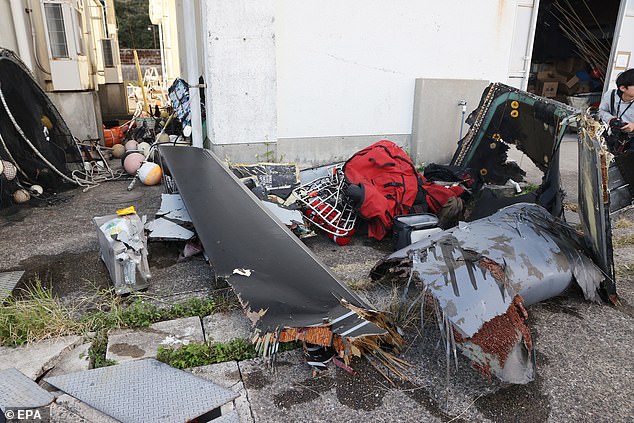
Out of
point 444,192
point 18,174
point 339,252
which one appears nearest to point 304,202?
point 339,252

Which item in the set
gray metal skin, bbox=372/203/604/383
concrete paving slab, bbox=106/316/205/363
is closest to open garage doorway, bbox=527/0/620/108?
gray metal skin, bbox=372/203/604/383

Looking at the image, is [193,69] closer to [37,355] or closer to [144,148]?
[144,148]

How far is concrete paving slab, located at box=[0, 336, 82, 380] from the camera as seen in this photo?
2.17 metres

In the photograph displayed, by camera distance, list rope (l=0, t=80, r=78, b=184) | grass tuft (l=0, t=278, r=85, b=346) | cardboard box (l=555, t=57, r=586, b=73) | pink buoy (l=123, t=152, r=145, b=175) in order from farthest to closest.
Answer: cardboard box (l=555, t=57, r=586, b=73) < pink buoy (l=123, t=152, r=145, b=175) < rope (l=0, t=80, r=78, b=184) < grass tuft (l=0, t=278, r=85, b=346)

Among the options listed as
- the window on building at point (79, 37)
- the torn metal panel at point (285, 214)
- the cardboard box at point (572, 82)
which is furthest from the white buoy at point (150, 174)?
the cardboard box at point (572, 82)

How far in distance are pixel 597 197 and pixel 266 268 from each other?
2.19 meters

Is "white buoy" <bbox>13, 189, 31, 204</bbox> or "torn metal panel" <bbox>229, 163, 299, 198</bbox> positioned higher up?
"torn metal panel" <bbox>229, 163, 299, 198</bbox>

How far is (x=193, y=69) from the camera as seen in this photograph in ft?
18.1

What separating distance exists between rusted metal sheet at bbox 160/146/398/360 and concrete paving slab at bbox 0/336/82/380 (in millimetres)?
917

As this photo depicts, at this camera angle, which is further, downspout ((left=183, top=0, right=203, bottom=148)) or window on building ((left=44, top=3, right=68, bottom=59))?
window on building ((left=44, top=3, right=68, bottom=59))

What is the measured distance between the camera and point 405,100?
5.95 metres

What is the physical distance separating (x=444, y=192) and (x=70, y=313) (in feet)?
11.4

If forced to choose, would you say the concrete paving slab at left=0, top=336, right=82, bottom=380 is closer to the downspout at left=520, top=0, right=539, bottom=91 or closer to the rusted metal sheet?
the rusted metal sheet

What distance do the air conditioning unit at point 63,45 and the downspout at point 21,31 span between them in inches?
13.2
